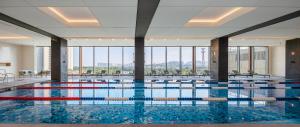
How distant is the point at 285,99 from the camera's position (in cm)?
688

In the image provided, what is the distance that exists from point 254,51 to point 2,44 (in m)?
19.7

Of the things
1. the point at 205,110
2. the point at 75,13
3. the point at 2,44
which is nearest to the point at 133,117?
the point at 205,110

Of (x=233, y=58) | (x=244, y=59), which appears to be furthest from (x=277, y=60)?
(x=233, y=58)

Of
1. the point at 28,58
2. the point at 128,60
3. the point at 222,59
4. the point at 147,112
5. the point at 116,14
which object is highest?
the point at 116,14

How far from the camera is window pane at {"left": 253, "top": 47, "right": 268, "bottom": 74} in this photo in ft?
66.3

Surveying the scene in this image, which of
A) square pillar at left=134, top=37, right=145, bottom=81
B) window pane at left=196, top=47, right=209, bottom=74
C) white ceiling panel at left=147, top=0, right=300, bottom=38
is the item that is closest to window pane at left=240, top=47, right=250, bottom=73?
window pane at left=196, top=47, right=209, bottom=74

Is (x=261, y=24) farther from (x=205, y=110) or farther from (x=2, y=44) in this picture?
(x=2, y=44)

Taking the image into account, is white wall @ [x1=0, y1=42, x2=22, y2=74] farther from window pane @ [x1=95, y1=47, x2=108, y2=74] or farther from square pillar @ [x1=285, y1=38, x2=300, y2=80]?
square pillar @ [x1=285, y1=38, x2=300, y2=80]

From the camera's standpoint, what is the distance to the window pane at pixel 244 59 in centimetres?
2080

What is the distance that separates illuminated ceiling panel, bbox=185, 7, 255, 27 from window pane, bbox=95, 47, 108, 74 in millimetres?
12735

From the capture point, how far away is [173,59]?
20609mm

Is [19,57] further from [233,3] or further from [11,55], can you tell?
[233,3]

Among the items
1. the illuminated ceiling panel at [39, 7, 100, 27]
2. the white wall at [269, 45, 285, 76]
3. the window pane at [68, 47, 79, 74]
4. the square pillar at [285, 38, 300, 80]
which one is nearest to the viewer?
the illuminated ceiling panel at [39, 7, 100, 27]

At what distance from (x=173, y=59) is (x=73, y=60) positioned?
347 inches
